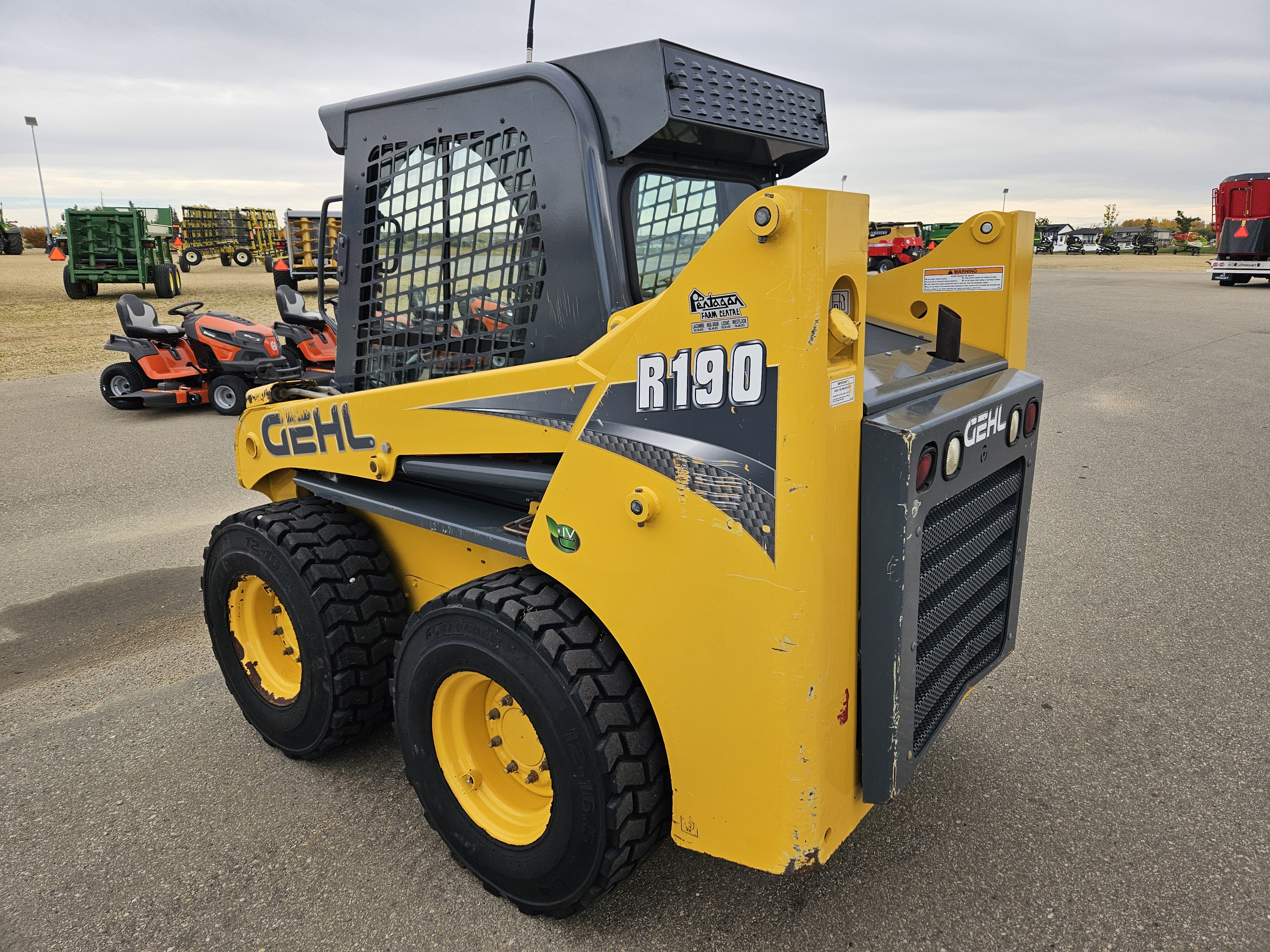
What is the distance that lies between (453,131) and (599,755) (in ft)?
6.07

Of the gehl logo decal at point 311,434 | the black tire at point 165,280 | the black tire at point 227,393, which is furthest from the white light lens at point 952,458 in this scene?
the black tire at point 165,280

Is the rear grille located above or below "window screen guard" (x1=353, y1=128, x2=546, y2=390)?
below

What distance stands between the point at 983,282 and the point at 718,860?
209cm

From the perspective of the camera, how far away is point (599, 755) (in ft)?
7.00

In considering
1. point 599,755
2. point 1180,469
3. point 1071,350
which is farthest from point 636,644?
point 1071,350

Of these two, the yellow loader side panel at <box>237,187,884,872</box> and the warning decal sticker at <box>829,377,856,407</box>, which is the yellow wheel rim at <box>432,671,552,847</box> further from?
the warning decal sticker at <box>829,377,856,407</box>

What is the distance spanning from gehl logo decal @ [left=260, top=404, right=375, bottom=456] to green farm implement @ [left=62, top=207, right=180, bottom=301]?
861 inches

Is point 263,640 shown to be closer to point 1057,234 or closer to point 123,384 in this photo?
point 123,384

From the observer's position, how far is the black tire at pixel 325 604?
9.68 feet

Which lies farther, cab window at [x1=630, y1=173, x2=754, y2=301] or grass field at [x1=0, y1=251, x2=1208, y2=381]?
grass field at [x1=0, y1=251, x2=1208, y2=381]

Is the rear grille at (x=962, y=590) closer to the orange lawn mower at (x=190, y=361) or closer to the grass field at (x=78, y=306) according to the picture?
the orange lawn mower at (x=190, y=361)

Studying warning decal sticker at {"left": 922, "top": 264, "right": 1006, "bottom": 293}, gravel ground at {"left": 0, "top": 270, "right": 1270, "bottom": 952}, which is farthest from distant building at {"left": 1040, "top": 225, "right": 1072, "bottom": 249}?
warning decal sticker at {"left": 922, "top": 264, "right": 1006, "bottom": 293}

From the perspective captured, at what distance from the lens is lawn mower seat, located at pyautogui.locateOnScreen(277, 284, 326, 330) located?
34.6 feet

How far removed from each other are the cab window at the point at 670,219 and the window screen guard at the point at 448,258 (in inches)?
12.5
